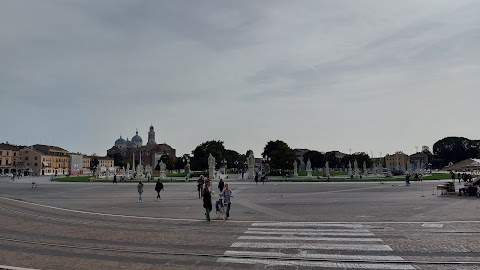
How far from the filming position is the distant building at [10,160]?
15162cm

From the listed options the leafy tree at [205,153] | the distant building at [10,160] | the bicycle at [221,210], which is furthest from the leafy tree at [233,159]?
the bicycle at [221,210]

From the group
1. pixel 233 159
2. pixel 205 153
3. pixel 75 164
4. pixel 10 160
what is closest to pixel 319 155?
pixel 233 159

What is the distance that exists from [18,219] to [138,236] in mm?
8858

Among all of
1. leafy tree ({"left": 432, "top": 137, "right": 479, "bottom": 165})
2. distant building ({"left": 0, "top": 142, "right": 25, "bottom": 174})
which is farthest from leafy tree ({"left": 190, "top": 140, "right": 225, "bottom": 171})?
leafy tree ({"left": 432, "top": 137, "right": 479, "bottom": 165})

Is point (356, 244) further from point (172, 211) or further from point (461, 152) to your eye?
point (461, 152)

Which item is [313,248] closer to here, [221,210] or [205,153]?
[221,210]

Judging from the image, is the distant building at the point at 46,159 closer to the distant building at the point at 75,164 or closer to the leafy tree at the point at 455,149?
the distant building at the point at 75,164

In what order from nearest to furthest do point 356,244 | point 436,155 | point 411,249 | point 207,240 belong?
1. point 411,249
2. point 356,244
3. point 207,240
4. point 436,155

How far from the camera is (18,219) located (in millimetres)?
19047

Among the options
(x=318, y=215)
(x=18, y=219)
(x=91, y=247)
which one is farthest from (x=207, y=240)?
(x=18, y=219)

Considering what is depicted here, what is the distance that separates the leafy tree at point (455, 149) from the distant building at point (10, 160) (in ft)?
566

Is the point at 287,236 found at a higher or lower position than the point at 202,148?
lower

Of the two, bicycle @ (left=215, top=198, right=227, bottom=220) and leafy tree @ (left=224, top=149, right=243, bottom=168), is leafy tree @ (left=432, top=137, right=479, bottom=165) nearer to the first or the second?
leafy tree @ (left=224, top=149, right=243, bottom=168)

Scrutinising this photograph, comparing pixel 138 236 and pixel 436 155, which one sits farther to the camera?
pixel 436 155
